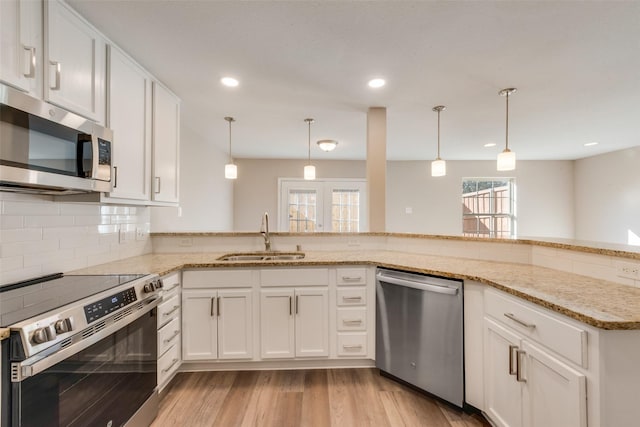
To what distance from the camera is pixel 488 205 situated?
5988 millimetres

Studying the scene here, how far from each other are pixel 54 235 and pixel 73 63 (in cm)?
96

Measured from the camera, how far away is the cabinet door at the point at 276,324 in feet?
6.64

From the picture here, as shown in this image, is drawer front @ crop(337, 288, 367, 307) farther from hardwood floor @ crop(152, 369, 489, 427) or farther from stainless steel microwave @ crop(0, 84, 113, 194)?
stainless steel microwave @ crop(0, 84, 113, 194)

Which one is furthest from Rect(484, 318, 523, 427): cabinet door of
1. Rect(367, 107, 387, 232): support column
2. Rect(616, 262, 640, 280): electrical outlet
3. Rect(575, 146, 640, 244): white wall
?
Rect(575, 146, 640, 244): white wall

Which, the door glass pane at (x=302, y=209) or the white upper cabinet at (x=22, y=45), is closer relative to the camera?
the white upper cabinet at (x=22, y=45)

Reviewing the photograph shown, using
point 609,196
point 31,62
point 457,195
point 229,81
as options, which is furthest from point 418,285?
point 609,196

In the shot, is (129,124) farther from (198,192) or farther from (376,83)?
(198,192)

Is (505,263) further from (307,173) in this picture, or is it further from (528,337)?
(307,173)

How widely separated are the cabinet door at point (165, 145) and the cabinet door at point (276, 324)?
3.91 ft

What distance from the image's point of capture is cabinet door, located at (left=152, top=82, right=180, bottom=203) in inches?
84.2

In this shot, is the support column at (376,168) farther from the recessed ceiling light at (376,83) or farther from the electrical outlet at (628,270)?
the electrical outlet at (628,270)

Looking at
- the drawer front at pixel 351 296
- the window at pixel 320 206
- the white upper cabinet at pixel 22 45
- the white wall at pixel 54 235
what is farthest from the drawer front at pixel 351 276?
the window at pixel 320 206

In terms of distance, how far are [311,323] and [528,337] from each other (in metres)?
1.33

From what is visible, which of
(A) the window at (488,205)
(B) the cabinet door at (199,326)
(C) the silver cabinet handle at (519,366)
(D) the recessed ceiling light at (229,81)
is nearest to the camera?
(C) the silver cabinet handle at (519,366)
